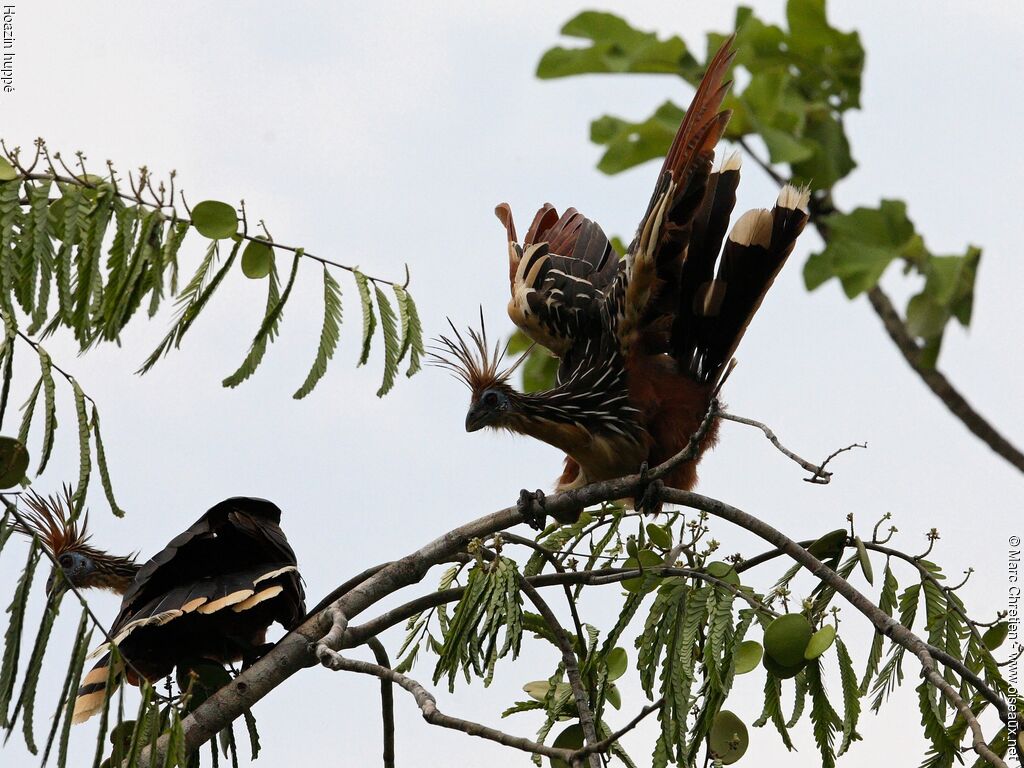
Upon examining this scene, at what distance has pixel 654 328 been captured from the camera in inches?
166

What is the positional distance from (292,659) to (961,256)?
2.22 m

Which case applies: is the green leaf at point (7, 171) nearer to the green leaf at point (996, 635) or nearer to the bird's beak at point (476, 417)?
the bird's beak at point (476, 417)

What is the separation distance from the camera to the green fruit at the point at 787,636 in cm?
273

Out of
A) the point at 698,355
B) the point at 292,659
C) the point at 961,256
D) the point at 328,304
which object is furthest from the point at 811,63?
the point at 698,355

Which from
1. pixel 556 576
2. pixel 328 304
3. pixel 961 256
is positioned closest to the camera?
pixel 961 256

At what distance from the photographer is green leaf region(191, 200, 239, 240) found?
265 centimetres

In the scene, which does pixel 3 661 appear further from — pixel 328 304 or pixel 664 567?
pixel 664 567

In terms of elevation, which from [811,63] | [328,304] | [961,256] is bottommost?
[961,256]

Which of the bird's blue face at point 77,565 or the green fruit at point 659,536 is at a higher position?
the bird's blue face at point 77,565

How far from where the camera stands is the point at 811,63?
Result: 4.44 ft

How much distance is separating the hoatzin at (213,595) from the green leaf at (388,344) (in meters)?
0.64

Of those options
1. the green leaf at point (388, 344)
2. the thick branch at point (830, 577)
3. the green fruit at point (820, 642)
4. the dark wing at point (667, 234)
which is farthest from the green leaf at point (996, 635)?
the green leaf at point (388, 344)

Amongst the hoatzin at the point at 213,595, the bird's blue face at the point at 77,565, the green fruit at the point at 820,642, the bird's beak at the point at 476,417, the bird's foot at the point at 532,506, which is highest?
the bird's beak at the point at 476,417

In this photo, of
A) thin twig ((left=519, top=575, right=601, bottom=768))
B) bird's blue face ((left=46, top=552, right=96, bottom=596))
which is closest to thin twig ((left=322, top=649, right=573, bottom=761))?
thin twig ((left=519, top=575, right=601, bottom=768))
